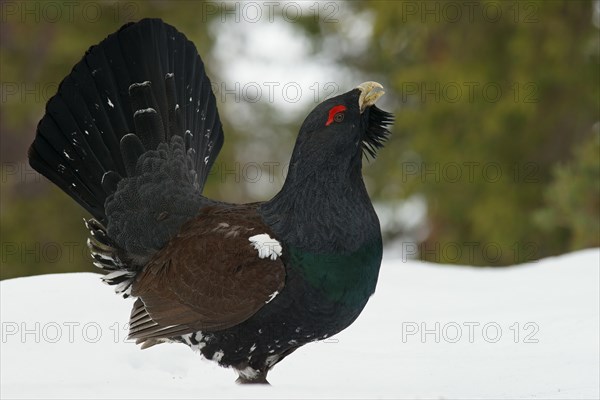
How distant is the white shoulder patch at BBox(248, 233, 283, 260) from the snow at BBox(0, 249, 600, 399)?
632 mm

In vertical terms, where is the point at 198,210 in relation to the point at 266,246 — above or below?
above

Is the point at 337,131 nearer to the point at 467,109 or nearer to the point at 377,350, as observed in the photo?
the point at 377,350

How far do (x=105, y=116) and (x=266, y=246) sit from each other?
145 cm

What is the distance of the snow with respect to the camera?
4.51 m

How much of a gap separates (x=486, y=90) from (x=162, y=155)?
7823 millimetres

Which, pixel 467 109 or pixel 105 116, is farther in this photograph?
pixel 467 109

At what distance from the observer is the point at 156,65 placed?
5426 mm

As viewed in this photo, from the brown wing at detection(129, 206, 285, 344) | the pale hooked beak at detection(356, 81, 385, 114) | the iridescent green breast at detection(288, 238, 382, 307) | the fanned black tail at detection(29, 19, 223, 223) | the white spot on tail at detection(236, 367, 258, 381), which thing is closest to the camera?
the iridescent green breast at detection(288, 238, 382, 307)

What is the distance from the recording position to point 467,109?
12336mm

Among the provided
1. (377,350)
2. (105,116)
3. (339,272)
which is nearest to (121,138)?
(105,116)

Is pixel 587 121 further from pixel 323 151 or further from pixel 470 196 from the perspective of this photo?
pixel 323 151

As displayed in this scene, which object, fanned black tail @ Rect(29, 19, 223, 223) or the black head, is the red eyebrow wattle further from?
fanned black tail @ Rect(29, 19, 223, 223)

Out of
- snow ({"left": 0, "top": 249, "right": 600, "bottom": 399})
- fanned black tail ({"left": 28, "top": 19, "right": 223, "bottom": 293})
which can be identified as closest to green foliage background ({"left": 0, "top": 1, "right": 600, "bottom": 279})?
snow ({"left": 0, "top": 249, "right": 600, "bottom": 399})

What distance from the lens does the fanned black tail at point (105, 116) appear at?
5320mm
